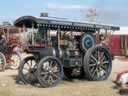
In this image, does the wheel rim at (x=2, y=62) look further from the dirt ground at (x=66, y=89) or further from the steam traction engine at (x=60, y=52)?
the dirt ground at (x=66, y=89)

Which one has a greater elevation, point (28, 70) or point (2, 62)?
point (28, 70)

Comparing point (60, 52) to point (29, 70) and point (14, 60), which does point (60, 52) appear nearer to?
point (29, 70)

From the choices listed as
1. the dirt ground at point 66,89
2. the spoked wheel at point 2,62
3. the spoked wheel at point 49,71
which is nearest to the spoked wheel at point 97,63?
the dirt ground at point 66,89

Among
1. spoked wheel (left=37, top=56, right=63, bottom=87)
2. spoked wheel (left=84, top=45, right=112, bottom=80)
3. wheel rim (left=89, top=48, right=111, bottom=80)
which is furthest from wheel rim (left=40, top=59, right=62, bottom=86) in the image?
wheel rim (left=89, top=48, right=111, bottom=80)

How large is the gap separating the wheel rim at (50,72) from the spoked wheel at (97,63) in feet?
3.70

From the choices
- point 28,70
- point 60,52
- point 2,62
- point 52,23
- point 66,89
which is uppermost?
point 52,23

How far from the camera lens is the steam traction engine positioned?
12703 millimetres

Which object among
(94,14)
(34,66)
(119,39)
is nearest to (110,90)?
(34,66)

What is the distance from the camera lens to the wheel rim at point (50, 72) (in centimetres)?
1248

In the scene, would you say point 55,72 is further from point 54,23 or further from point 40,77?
point 54,23

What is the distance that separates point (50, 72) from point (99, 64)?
209 cm

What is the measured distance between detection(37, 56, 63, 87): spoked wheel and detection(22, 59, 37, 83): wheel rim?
0.69 meters

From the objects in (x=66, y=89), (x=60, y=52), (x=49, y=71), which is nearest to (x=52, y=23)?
(x=60, y=52)

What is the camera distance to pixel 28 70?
13.6 meters
